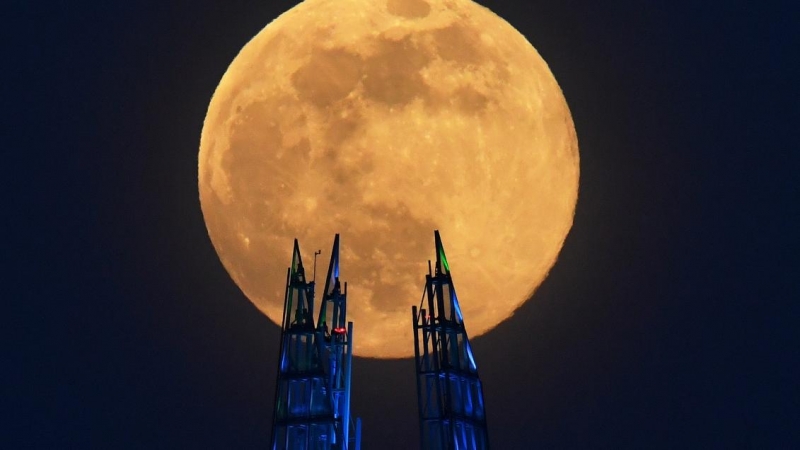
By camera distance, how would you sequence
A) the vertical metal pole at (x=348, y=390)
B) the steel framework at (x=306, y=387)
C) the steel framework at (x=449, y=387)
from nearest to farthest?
1. the steel framework at (x=306, y=387)
2. the steel framework at (x=449, y=387)
3. the vertical metal pole at (x=348, y=390)

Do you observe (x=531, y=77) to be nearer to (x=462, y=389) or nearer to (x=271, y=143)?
(x=271, y=143)

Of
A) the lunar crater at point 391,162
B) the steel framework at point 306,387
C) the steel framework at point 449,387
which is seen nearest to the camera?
the steel framework at point 306,387

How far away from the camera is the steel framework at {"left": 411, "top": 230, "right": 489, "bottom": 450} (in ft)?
132

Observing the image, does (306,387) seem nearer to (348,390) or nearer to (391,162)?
(348,390)

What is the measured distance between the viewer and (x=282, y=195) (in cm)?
4878

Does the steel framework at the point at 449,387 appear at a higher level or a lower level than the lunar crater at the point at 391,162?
lower

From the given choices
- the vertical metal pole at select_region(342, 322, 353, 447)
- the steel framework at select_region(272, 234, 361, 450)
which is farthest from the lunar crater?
the steel framework at select_region(272, 234, 361, 450)

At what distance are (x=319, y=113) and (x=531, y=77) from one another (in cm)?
1176

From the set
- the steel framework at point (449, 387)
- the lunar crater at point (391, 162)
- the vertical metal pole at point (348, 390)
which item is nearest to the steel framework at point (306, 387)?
the vertical metal pole at point (348, 390)

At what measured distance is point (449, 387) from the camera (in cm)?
4084

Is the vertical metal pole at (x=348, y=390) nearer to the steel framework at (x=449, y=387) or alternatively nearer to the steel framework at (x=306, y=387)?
the steel framework at (x=306, y=387)

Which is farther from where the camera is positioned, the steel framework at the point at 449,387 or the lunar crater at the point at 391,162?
the lunar crater at the point at 391,162

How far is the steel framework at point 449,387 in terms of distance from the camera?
40250 millimetres

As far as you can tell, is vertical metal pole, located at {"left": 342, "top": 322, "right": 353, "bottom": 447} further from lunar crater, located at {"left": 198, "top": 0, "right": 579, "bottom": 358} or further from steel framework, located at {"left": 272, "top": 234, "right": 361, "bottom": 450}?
lunar crater, located at {"left": 198, "top": 0, "right": 579, "bottom": 358}
